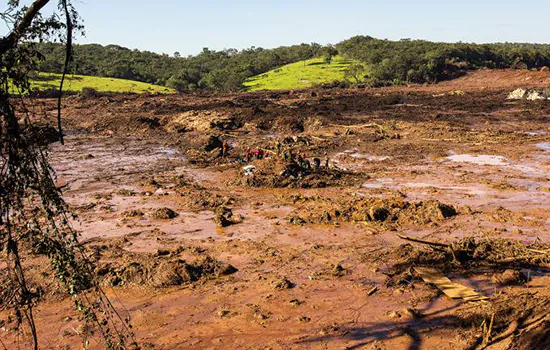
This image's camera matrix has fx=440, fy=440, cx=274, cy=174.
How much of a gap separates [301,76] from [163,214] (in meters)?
54.0

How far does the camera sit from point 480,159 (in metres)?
19.7

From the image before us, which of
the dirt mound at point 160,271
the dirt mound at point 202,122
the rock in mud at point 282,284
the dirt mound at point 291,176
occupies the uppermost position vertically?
the dirt mound at point 202,122

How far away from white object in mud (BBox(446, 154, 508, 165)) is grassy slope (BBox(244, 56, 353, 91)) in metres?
39.9

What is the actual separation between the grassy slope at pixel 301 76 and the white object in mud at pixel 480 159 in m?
39.9

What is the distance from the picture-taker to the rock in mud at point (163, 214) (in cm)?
1278

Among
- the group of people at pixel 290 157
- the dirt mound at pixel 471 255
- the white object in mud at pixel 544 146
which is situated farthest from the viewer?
the white object in mud at pixel 544 146

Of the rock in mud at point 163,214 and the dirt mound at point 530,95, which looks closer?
the rock in mud at point 163,214

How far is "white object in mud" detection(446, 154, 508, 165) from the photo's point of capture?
1905 centimetres

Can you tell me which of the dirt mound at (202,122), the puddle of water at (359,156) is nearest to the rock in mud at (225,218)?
the puddle of water at (359,156)

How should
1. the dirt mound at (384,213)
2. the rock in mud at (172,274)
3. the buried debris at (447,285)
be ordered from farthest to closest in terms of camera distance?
the dirt mound at (384,213)
the rock in mud at (172,274)
the buried debris at (447,285)

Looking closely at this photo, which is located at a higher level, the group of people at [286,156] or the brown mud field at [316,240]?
the group of people at [286,156]

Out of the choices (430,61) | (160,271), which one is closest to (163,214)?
(160,271)

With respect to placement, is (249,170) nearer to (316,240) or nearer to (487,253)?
(316,240)

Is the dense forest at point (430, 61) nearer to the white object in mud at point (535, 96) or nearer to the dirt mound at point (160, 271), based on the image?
the white object in mud at point (535, 96)
